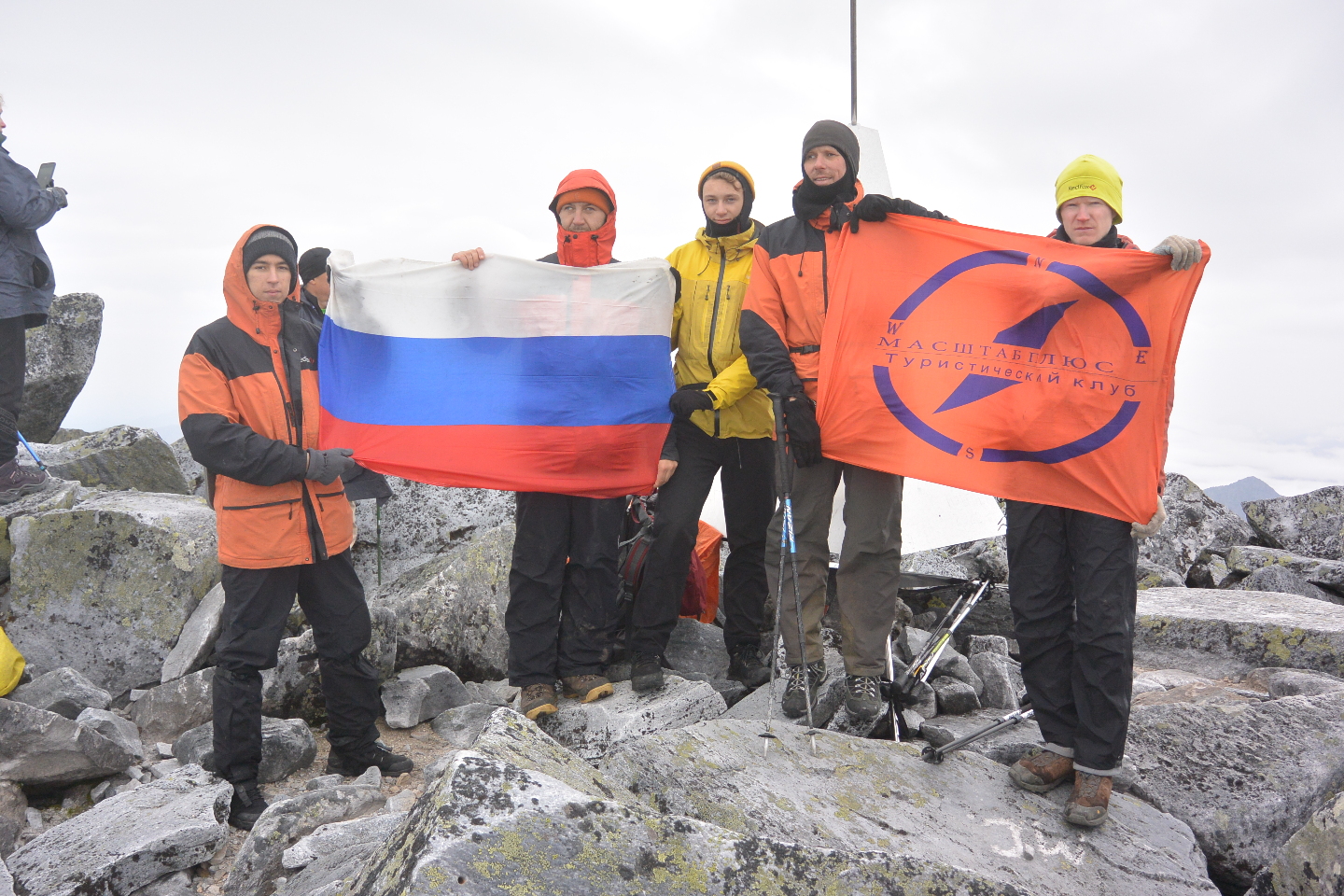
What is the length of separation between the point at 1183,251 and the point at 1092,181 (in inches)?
20.3

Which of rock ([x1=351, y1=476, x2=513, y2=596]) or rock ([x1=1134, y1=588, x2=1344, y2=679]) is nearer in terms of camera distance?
rock ([x1=1134, y1=588, x2=1344, y2=679])

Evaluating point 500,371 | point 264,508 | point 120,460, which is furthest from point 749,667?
point 120,460

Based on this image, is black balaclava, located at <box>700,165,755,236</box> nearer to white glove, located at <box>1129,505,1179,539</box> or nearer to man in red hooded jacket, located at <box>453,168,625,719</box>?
man in red hooded jacket, located at <box>453,168,625,719</box>

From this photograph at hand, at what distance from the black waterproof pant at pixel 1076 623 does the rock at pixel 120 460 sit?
8285 millimetres

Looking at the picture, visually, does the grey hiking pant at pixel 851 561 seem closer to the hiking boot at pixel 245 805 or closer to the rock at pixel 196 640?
the hiking boot at pixel 245 805

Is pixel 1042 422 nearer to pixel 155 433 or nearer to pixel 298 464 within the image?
pixel 298 464

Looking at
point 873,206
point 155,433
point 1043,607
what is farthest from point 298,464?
point 155,433

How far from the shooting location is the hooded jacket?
22.8 feet

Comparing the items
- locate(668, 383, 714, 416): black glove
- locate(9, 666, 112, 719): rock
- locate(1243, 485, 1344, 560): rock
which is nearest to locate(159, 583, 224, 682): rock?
locate(9, 666, 112, 719): rock

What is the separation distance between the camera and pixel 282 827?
3777 mm

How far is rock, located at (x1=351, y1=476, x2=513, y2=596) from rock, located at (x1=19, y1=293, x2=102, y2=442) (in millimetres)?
5805

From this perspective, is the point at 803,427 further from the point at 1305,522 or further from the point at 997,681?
the point at 1305,522

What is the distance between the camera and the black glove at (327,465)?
15.1ft

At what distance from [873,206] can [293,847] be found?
13.1 feet
